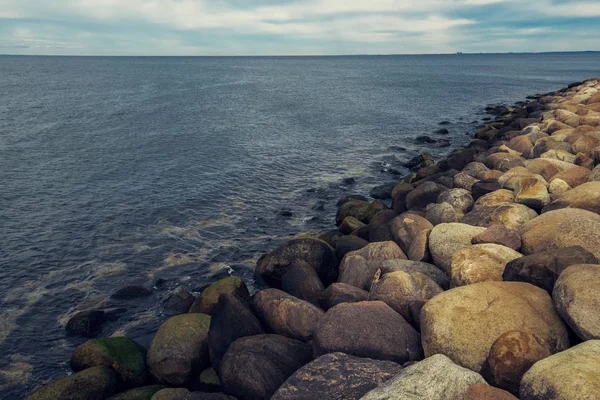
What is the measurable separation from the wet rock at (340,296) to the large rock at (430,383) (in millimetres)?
4057

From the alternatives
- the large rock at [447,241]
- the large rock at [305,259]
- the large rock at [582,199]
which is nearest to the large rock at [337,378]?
the large rock at [447,241]

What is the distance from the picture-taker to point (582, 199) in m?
13.1

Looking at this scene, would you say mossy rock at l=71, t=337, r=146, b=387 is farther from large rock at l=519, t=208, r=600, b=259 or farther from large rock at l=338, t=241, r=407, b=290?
large rock at l=519, t=208, r=600, b=259

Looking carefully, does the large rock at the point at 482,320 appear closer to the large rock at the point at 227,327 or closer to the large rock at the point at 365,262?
the large rock at the point at 365,262

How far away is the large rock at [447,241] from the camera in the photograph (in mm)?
12180

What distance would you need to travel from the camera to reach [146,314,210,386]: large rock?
10.6 m

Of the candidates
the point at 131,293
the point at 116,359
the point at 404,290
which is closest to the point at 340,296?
the point at 404,290

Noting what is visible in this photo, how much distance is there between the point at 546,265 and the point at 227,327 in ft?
24.2

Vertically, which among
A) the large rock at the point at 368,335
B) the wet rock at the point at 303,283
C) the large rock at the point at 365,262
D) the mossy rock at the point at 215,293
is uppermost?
the large rock at the point at 368,335

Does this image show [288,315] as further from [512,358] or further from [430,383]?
[512,358]

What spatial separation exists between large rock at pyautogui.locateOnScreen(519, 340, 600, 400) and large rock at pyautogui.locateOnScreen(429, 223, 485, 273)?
5.38 meters

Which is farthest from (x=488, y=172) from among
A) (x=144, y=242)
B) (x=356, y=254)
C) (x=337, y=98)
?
(x=337, y=98)

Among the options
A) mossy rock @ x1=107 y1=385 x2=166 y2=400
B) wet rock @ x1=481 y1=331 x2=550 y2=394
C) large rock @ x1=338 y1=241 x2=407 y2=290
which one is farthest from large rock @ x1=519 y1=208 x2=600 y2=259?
mossy rock @ x1=107 y1=385 x2=166 y2=400

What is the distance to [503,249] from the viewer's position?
35.1 ft
